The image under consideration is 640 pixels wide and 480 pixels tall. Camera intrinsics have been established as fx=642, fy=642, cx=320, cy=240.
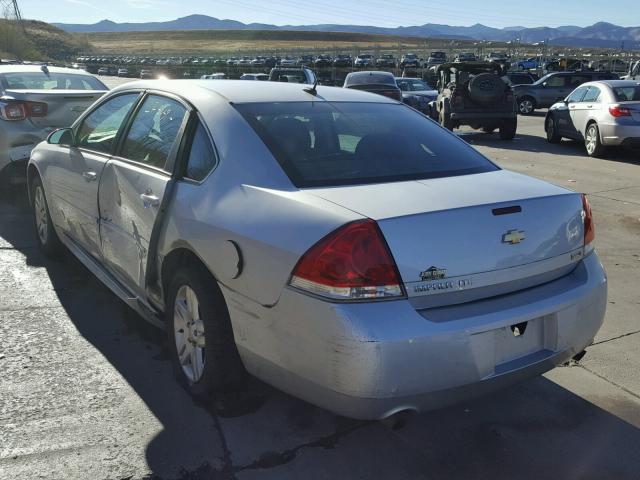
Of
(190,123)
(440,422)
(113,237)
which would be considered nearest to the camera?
(440,422)

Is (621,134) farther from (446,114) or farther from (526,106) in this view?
(526,106)

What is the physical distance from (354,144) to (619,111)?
34.4ft

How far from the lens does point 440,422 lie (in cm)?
325

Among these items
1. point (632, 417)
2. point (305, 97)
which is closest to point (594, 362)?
point (632, 417)

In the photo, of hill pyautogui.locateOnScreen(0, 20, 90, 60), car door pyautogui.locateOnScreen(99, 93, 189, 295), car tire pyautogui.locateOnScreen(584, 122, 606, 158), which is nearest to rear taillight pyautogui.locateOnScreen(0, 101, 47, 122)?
car door pyautogui.locateOnScreen(99, 93, 189, 295)

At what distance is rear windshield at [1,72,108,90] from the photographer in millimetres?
8617

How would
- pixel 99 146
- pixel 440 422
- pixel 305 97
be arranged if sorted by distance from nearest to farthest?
pixel 440 422 < pixel 305 97 < pixel 99 146

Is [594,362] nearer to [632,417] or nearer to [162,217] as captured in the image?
[632,417]

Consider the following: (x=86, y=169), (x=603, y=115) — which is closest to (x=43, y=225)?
(x=86, y=169)

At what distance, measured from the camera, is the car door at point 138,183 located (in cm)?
355

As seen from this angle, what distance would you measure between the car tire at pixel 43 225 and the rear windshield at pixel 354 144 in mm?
2908

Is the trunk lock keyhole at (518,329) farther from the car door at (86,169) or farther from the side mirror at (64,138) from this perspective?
the side mirror at (64,138)

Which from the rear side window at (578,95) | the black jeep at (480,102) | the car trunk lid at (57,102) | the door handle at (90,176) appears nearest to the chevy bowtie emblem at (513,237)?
the door handle at (90,176)

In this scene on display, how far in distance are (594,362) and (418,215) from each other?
2014 mm
